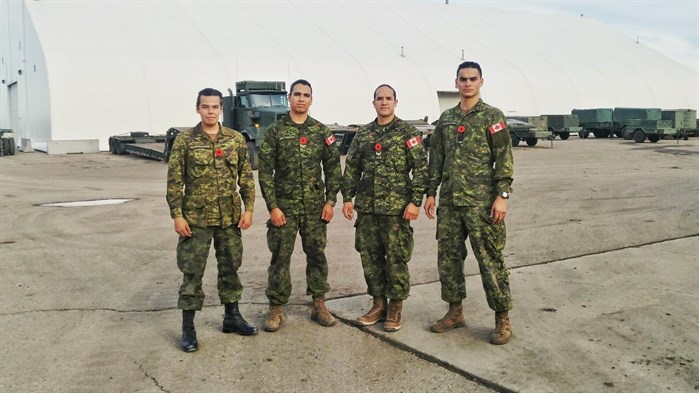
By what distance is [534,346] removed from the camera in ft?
15.7

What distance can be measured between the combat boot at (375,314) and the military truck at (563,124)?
3102cm

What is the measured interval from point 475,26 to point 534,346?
139 feet

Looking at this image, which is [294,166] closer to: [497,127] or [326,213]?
[326,213]

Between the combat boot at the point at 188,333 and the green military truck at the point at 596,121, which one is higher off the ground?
the green military truck at the point at 596,121

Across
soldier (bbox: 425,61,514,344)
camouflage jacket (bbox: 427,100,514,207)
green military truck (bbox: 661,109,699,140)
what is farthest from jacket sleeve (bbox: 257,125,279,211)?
green military truck (bbox: 661,109,699,140)

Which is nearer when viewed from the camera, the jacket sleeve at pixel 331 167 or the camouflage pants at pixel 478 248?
the camouflage pants at pixel 478 248

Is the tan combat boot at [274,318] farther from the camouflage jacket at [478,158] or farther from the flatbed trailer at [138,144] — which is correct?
the flatbed trailer at [138,144]

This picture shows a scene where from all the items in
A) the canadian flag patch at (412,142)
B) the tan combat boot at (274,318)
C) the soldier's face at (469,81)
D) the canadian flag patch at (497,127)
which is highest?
the soldier's face at (469,81)

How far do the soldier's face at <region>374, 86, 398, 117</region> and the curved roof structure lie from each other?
2565 centimetres

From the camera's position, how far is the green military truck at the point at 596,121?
117 ft

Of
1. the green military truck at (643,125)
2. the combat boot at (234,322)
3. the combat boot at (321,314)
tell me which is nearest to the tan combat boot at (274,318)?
the combat boot at (234,322)

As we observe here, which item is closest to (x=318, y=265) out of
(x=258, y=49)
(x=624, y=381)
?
(x=624, y=381)

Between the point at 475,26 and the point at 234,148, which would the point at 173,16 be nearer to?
the point at 475,26

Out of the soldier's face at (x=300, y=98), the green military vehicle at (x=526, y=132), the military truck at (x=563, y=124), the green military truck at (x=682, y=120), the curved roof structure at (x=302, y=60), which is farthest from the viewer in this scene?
the military truck at (x=563, y=124)
